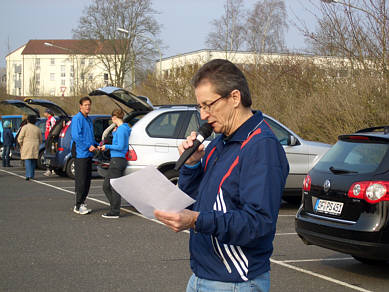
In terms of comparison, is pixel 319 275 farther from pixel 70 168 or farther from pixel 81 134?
pixel 70 168

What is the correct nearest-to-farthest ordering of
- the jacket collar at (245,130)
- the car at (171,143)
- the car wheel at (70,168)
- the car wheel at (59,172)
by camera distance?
the jacket collar at (245,130) → the car at (171,143) → the car wheel at (70,168) → the car wheel at (59,172)

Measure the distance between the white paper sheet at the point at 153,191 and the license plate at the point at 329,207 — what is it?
408cm

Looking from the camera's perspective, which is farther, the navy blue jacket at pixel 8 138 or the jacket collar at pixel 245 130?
the navy blue jacket at pixel 8 138

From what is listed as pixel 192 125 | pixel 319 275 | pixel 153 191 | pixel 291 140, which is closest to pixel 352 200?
pixel 319 275

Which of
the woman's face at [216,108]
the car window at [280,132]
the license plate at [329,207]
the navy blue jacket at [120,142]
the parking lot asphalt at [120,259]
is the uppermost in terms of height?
the woman's face at [216,108]

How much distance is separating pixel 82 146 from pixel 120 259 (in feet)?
12.2

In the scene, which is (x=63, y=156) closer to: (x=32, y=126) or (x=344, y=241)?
(x=32, y=126)

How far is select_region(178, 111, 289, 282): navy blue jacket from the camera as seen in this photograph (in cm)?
250

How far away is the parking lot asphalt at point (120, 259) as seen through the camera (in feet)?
20.2

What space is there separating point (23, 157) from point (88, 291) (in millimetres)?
12004

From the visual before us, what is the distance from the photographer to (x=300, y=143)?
11.4 m

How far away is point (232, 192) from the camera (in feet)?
8.66

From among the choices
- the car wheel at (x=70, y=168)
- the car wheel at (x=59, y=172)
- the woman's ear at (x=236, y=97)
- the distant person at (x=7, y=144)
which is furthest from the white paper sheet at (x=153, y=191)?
the distant person at (x=7, y=144)

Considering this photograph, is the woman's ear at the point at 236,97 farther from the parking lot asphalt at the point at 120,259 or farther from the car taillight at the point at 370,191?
the car taillight at the point at 370,191
